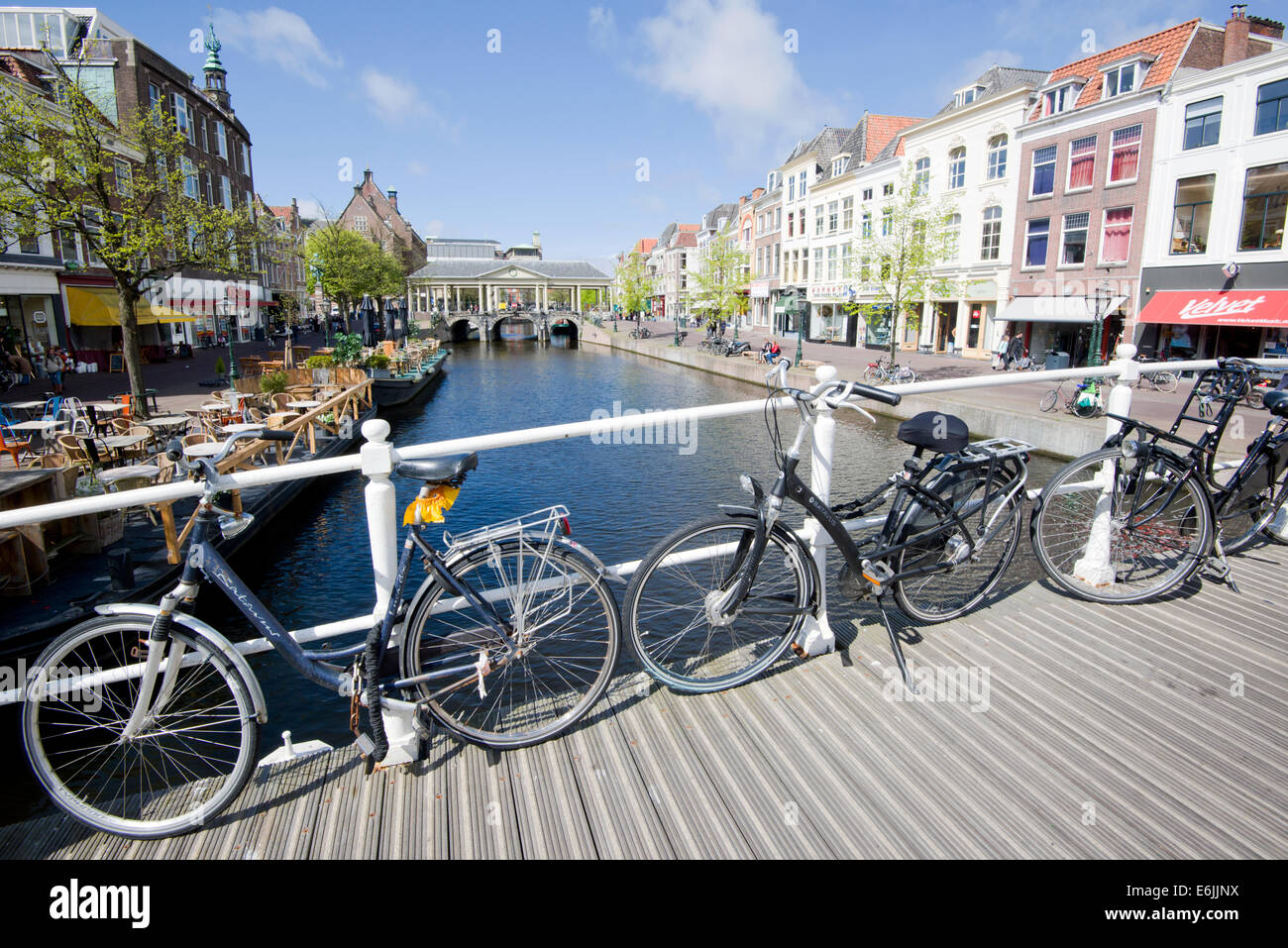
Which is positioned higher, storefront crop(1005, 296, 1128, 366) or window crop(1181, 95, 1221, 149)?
window crop(1181, 95, 1221, 149)

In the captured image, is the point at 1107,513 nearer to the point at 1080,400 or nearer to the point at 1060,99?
the point at 1080,400

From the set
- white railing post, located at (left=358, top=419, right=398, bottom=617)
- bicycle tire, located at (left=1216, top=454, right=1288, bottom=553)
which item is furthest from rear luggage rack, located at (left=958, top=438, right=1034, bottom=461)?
white railing post, located at (left=358, top=419, right=398, bottom=617)

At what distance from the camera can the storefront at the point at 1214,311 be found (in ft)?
67.9

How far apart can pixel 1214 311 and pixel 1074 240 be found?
7.22 m

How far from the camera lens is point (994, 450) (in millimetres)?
3387

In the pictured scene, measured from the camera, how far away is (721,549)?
2.97 m

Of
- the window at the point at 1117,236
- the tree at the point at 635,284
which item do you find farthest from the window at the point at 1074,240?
the tree at the point at 635,284

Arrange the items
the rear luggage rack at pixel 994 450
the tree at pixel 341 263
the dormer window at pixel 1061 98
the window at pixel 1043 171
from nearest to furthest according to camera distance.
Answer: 1. the rear luggage rack at pixel 994 450
2. the dormer window at pixel 1061 98
3. the window at pixel 1043 171
4. the tree at pixel 341 263

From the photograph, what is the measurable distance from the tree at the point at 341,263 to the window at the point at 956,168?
3133 cm

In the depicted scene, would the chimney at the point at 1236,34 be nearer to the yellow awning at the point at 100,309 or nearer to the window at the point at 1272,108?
the window at the point at 1272,108

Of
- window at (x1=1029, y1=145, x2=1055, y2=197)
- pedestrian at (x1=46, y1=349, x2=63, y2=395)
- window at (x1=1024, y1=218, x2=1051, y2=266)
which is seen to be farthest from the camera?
window at (x1=1024, y1=218, x2=1051, y2=266)

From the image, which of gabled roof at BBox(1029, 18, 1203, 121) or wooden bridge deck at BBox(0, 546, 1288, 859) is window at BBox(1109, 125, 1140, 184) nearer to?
gabled roof at BBox(1029, 18, 1203, 121)

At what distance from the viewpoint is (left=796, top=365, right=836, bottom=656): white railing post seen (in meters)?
3.08

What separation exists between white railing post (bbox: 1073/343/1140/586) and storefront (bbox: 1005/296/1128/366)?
984 inches
